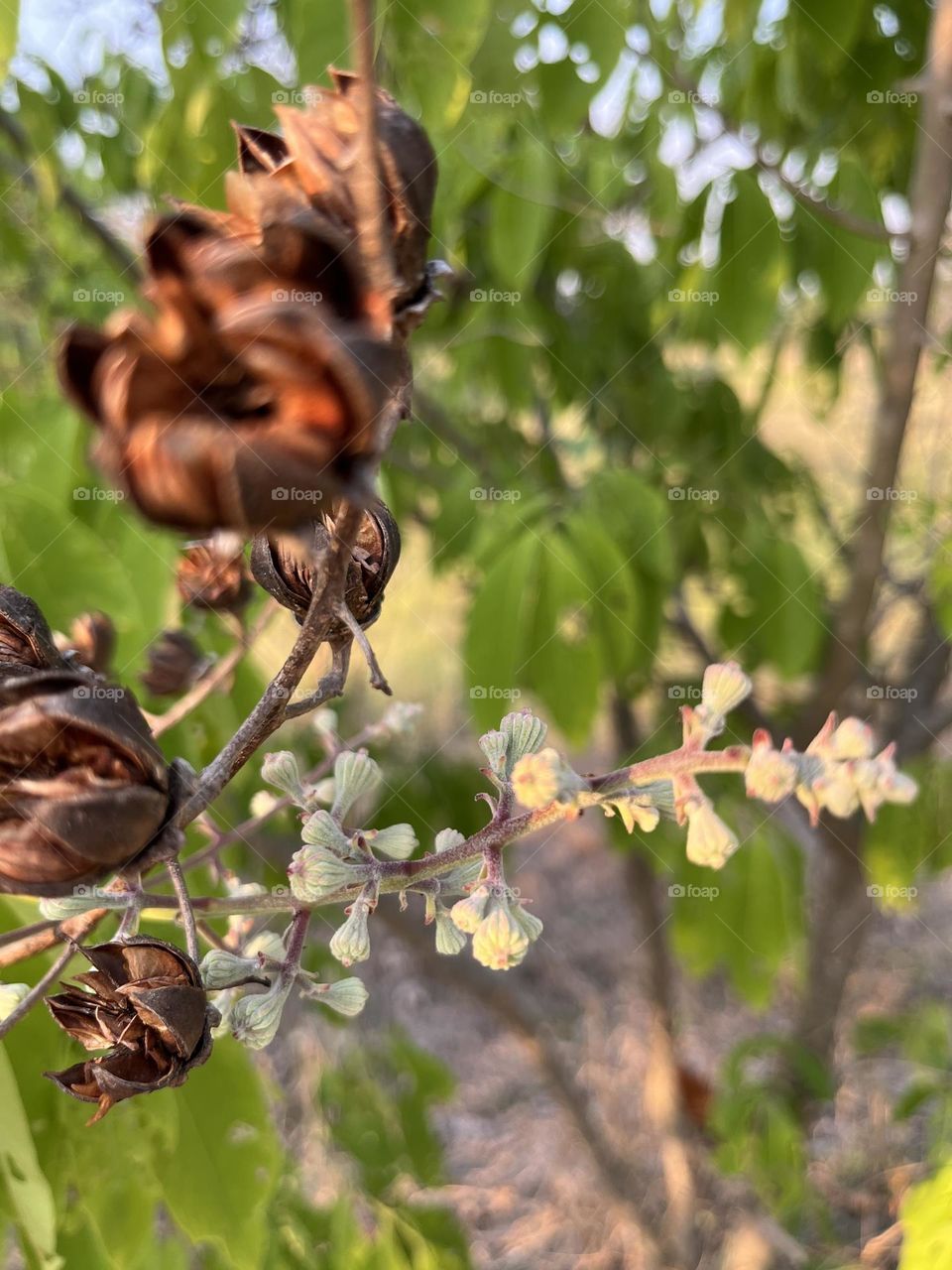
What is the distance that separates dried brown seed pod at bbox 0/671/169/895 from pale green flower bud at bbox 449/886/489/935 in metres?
0.19

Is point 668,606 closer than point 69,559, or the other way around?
point 69,559

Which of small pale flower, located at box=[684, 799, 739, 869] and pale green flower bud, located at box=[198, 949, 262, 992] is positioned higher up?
small pale flower, located at box=[684, 799, 739, 869]

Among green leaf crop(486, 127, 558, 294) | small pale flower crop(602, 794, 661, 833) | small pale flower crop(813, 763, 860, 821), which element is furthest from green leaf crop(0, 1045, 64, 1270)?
green leaf crop(486, 127, 558, 294)

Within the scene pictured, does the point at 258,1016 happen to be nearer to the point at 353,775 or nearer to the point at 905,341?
the point at 353,775

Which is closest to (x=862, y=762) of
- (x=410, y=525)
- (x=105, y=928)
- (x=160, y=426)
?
(x=160, y=426)

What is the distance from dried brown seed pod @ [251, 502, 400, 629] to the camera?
53 cm

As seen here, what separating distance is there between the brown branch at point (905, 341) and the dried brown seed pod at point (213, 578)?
3.98 ft

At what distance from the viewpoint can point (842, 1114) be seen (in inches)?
131

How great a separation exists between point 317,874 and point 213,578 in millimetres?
394

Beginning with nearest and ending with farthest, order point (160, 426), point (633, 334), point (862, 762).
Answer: point (160, 426) < point (862, 762) < point (633, 334)

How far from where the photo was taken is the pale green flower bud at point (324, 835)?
0.58m

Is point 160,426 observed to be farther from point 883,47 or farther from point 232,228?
point 883,47

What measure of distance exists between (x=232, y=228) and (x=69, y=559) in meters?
0.76

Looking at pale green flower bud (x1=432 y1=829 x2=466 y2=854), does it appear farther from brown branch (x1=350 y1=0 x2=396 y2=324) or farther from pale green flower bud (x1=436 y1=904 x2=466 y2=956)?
brown branch (x1=350 y1=0 x2=396 y2=324)
